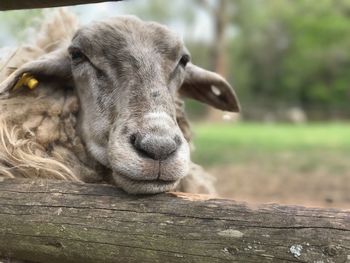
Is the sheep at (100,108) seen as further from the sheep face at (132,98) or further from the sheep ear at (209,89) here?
the sheep ear at (209,89)

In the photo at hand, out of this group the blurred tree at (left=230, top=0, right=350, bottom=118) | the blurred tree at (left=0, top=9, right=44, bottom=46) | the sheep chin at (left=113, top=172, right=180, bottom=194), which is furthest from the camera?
the blurred tree at (left=230, top=0, right=350, bottom=118)

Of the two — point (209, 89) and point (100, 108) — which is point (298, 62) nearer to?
point (209, 89)

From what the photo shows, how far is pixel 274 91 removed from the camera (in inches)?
1845

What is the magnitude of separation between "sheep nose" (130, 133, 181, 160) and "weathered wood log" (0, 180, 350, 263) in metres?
0.22

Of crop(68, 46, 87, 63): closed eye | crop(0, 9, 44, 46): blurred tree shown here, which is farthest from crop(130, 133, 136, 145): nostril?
crop(0, 9, 44, 46): blurred tree

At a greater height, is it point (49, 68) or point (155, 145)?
point (49, 68)

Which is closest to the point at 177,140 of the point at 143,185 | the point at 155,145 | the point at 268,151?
the point at 155,145

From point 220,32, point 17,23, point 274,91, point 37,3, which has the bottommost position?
point 37,3

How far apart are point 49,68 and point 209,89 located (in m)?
1.30

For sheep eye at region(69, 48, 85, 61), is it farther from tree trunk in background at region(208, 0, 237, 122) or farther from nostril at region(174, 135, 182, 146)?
tree trunk in background at region(208, 0, 237, 122)

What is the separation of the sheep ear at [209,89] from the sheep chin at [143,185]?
155 cm

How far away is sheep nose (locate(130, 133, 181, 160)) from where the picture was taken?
257cm

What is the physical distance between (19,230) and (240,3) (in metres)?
30.8

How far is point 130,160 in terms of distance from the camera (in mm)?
2650
